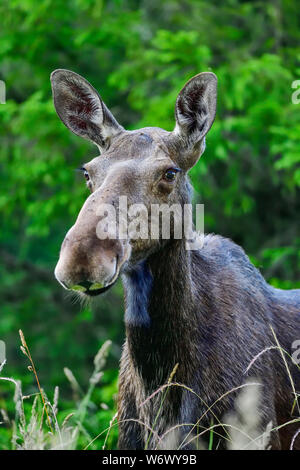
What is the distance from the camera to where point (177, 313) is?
163 inches

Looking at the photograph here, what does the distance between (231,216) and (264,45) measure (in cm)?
268

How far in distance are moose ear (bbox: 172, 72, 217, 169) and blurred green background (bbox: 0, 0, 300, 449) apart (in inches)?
155

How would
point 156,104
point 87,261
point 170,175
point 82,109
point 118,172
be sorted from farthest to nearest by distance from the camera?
point 156,104
point 82,109
point 170,175
point 118,172
point 87,261

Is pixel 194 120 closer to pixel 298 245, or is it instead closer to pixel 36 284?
pixel 298 245

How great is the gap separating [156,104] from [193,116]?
182 inches

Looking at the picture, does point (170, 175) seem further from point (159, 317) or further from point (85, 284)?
point (85, 284)

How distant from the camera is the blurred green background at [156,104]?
8.92 meters

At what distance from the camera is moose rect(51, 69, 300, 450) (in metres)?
3.95

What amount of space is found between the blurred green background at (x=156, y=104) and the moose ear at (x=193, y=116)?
3932mm

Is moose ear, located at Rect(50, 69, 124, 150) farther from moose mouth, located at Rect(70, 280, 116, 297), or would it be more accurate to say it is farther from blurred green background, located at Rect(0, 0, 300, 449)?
blurred green background, located at Rect(0, 0, 300, 449)

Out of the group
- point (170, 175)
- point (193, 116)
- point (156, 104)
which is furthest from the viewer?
point (156, 104)

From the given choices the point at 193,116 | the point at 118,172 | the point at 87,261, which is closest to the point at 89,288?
the point at 87,261

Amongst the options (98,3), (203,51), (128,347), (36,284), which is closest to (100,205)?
(128,347)

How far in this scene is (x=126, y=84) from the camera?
10109 mm
